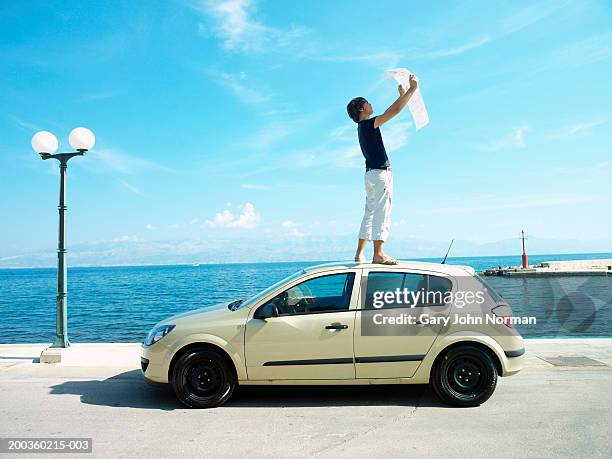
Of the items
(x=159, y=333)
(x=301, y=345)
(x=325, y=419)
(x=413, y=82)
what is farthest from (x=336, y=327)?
(x=413, y=82)

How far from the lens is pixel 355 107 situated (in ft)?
23.2

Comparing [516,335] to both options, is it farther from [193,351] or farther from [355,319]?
[193,351]

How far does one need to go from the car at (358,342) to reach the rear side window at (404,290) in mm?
11

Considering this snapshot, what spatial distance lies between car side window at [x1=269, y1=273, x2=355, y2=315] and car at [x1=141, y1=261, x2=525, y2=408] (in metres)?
0.01

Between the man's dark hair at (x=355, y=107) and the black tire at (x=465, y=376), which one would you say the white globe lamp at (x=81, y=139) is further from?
the black tire at (x=465, y=376)

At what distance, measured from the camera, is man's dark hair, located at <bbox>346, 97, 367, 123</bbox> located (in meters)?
7.06

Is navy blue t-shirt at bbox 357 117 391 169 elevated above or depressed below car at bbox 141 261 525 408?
above

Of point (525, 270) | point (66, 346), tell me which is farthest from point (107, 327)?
point (525, 270)

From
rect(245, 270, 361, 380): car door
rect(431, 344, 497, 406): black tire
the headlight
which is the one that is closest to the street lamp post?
the headlight

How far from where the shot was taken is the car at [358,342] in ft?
18.8

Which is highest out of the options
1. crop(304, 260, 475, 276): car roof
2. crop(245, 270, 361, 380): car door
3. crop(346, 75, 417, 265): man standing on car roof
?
crop(346, 75, 417, 265): man standing on car roof

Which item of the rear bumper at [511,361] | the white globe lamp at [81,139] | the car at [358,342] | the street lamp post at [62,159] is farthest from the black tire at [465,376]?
the white globe lamp at [81,139]

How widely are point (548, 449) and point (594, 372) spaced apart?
3.46 meters

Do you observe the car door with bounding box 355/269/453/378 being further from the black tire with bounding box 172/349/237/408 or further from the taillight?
the black tire with bounding box 172/349/237/408
